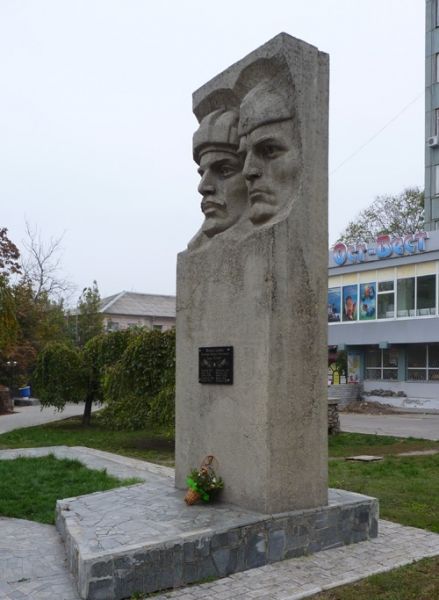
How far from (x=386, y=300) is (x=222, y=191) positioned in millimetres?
22363

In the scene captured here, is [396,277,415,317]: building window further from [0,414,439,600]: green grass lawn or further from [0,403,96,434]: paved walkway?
[0,403,96,434]: paved walkway

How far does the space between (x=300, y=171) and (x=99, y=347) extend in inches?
475

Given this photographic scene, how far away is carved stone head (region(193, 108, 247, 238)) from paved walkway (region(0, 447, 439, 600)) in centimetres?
310

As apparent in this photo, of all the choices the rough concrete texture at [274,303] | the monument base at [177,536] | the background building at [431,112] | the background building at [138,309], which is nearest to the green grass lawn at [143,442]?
the monument base at [177,536]

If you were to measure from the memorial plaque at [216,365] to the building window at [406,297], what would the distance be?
71.5 feet

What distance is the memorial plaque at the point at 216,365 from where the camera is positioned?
228 inches

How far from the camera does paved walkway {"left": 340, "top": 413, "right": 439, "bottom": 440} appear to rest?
645 inches

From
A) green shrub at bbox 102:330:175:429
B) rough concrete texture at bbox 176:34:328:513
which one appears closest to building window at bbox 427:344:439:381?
green shrub at bbox 102:330:175:429

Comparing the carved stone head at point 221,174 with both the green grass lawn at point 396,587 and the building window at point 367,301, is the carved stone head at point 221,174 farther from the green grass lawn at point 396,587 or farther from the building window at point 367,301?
the building window at point 367,301

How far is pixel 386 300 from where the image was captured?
90.8 ft

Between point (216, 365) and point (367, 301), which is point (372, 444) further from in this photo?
point (367, 301)

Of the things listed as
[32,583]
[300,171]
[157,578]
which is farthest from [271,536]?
[300,171]

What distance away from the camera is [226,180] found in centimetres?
646

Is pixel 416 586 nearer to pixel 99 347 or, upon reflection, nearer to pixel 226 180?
pixel 226 180
